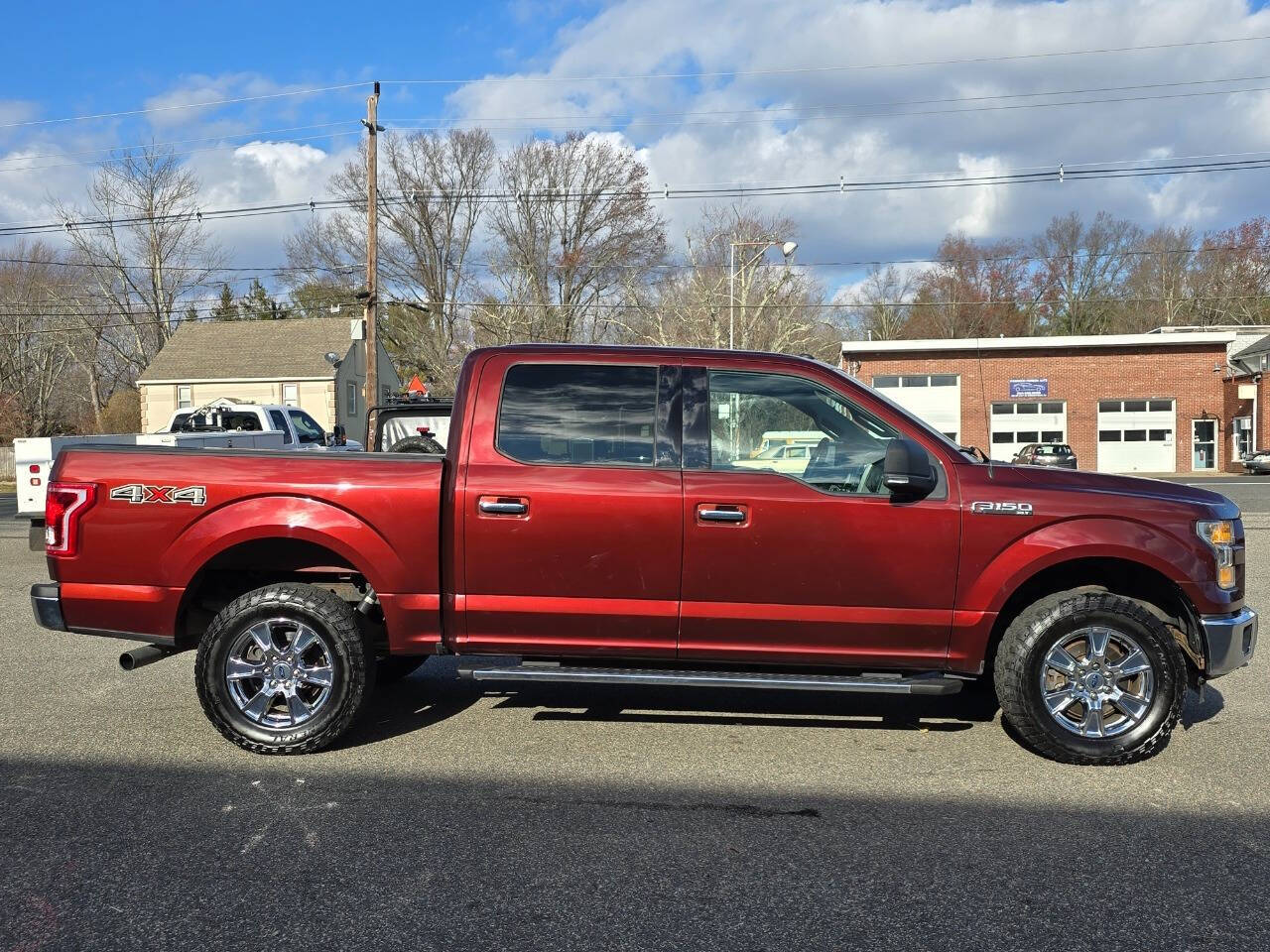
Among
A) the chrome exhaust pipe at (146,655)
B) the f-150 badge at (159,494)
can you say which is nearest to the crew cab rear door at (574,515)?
the f-150 badge at (159,494)

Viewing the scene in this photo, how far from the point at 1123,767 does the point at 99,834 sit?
14.8 ft

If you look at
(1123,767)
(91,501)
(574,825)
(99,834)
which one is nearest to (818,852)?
(574,825)

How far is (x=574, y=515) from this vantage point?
486cm

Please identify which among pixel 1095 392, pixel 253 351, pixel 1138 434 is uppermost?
pixel 253 351

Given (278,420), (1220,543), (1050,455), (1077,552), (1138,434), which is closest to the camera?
(1077,552)

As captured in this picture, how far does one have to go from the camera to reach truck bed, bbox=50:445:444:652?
4.95 metres

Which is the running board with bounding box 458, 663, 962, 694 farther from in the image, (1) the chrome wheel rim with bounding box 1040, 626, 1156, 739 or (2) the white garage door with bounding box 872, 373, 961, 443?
(2) the white garage door with bounding box 872, 373, 961, 443

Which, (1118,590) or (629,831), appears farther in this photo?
(1118,590)

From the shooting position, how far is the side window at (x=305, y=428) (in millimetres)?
24469

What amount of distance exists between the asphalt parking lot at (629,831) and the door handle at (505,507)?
1200 millimetres

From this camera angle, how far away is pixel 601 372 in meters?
5.13

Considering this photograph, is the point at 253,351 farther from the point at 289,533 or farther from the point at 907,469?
the point at 907,469

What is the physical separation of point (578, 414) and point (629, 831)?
202cm

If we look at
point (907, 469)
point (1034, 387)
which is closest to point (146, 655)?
point (907, 469)
